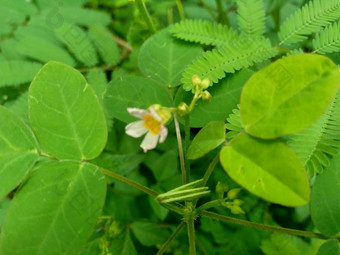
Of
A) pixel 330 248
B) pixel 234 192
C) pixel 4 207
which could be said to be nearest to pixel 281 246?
pixel 330 248

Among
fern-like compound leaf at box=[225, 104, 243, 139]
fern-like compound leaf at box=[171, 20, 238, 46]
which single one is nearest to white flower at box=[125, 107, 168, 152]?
fern-like compound leaf at box=[225, 104, 243, 139]

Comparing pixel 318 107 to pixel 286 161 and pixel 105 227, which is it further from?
pixel 105 227

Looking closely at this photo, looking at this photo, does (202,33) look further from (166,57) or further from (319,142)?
(319,142)

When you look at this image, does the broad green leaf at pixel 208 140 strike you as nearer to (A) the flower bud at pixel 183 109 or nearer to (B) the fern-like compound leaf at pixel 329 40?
(A) the flower bud at pixel 183 109

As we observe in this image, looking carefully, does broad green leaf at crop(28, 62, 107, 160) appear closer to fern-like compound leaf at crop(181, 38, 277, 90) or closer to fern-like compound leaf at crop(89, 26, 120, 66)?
fern-like compound leaf at crop(181, 38, 277, 90)

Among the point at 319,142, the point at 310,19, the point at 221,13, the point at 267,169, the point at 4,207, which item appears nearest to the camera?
the point at 267,169

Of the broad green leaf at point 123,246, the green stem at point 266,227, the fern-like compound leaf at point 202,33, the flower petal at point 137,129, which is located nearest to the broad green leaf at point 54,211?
the flower petal at point 137,129
